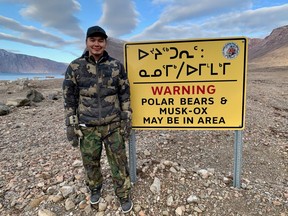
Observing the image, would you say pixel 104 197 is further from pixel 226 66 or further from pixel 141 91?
pixel 226 66

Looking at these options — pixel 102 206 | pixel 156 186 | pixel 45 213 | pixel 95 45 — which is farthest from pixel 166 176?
pixel 95 45

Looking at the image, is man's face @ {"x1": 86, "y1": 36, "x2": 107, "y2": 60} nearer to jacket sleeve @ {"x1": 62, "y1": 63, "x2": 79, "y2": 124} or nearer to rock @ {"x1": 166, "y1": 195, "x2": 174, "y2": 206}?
jacket sleeve @ {"x1": 62, "y1": 63, "x2": 79, "y2": 124}

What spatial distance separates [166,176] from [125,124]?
4.35ft

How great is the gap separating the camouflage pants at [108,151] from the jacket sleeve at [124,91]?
308mm

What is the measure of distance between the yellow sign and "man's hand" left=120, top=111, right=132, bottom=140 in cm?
32

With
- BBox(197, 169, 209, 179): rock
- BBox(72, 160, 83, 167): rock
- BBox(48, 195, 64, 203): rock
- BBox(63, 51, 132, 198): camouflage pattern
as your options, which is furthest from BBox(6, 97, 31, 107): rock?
BBox(197, 169, 209, 179): rock

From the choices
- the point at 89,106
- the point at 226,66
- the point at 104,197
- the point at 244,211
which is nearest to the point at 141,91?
the point at 89,106

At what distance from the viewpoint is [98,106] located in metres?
3.06

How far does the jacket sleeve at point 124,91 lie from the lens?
314cm

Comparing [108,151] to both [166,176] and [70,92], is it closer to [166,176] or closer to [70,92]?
[70,92]

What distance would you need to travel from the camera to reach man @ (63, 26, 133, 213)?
3027mm

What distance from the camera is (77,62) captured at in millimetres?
3043

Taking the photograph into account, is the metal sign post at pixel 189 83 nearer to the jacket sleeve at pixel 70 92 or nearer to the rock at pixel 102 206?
the jacket sleeve at pixel 70 92

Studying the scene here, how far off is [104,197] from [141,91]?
1685 millimetres
